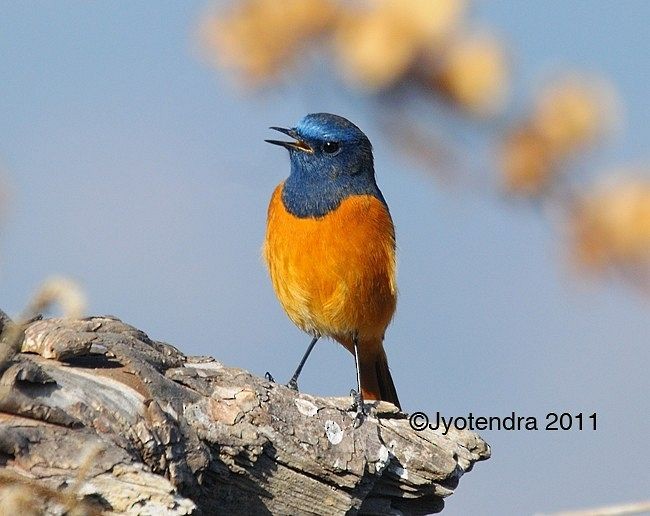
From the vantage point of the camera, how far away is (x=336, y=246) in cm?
522

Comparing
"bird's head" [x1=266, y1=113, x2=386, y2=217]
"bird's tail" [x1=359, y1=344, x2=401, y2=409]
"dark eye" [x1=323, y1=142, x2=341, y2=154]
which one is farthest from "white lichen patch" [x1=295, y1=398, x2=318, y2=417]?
"dark eye" [x1=323, y1=142, x2=341, y2=154]

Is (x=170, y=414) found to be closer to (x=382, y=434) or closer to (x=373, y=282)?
(x=382, y=434)

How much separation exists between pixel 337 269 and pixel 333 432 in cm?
133

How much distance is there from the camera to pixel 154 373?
3615mm

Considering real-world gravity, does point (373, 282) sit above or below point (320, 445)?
above

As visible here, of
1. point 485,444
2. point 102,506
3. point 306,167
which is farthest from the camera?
point 306,167

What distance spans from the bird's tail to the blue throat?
911 mm

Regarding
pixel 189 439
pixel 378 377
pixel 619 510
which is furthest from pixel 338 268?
pixel 619 510

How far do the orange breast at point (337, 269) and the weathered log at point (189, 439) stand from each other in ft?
2.54

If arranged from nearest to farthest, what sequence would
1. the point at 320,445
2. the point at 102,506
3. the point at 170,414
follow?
the point at 102,506
the point at 170,414
the point at 320,445

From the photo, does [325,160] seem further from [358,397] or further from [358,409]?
[358,409]

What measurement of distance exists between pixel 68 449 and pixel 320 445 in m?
1.24

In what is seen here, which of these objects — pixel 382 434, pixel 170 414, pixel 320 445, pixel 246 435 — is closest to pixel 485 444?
pixel 382 434

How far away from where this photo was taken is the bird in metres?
5.20
